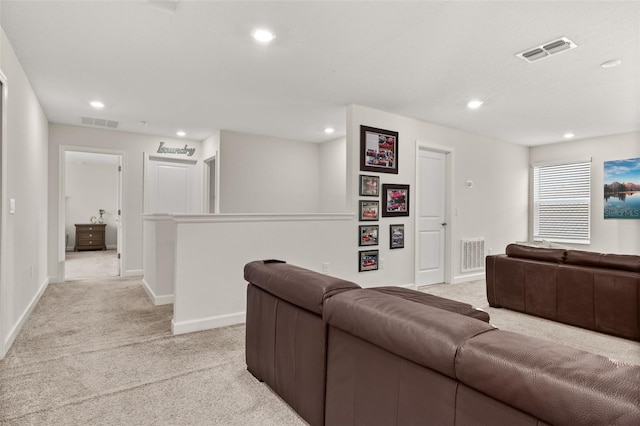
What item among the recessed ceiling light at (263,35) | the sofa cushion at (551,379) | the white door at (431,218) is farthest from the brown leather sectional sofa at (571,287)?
the recessed ceiling light at (263,35)

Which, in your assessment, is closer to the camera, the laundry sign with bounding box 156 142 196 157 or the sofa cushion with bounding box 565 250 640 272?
the sofa cushion with bounding box 565 250 640 272

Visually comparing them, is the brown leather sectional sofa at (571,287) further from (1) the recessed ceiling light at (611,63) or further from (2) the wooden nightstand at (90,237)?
(2) the wooden nightstand at (90,237)

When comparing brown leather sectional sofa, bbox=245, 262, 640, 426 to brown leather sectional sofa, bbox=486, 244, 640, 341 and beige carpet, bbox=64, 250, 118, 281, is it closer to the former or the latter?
brown leather sectional sofa, bbox=486, 244, 640, 341

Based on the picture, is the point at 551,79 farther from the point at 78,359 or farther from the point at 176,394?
the point at 78,359

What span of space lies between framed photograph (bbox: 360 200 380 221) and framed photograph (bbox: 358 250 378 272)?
17.7 inches

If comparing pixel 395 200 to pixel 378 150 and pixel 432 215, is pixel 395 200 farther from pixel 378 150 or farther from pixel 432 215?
pixel 432 215

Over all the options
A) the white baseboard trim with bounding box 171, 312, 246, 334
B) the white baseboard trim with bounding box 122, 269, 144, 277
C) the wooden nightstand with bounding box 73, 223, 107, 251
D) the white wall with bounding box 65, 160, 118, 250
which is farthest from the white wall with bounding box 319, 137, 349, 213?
the white wall with bounding box 65, 160, 118, 250

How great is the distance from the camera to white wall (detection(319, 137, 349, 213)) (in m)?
6.30

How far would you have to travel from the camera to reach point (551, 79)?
3.44 metres

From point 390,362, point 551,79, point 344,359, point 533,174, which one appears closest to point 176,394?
point 344,359

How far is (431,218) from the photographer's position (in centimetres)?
533

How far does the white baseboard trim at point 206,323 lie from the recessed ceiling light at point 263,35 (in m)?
2.52

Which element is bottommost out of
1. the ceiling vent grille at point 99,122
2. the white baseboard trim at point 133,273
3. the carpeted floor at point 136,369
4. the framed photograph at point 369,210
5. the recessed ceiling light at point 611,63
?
the carpeted floor at point 136,369

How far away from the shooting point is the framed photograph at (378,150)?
4.41 metres
